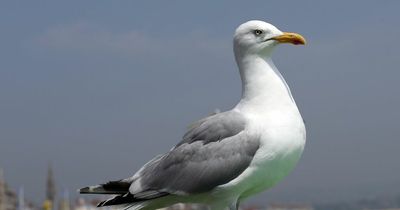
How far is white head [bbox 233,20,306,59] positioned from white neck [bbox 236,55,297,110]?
48 mm

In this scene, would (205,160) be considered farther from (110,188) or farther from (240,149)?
(110,188)

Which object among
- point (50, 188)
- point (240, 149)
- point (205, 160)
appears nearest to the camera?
point (240, 149)

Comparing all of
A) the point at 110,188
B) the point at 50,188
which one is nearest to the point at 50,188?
the point at 50,188

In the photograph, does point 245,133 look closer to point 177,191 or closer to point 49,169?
point 177,191

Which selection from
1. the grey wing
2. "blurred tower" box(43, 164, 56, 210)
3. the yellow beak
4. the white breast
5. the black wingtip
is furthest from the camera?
"blurred tower" box(43, 164, 56, 210)

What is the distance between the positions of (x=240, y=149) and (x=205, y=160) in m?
0.25

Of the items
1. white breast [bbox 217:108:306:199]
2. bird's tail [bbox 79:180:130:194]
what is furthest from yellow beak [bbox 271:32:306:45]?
bird's tail [bbox 79:180:130:194]

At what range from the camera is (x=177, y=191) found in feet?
15.0

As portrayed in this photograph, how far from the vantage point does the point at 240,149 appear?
14.6ft

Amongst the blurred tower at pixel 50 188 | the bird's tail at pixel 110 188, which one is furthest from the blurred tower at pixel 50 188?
the bird's tail at pixel 110 188

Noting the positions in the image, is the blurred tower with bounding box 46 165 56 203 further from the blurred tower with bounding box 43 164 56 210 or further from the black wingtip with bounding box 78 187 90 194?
the black wingtip with bounding box 78 187 90 194

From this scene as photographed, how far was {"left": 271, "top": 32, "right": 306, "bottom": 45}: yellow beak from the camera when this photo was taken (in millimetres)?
4582

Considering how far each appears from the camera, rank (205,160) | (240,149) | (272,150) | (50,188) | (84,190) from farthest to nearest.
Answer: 1. (50,188)
2. (84,190)
3. (205,160)
4. (240,149)
5. (272,150)

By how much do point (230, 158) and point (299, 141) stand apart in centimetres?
41
